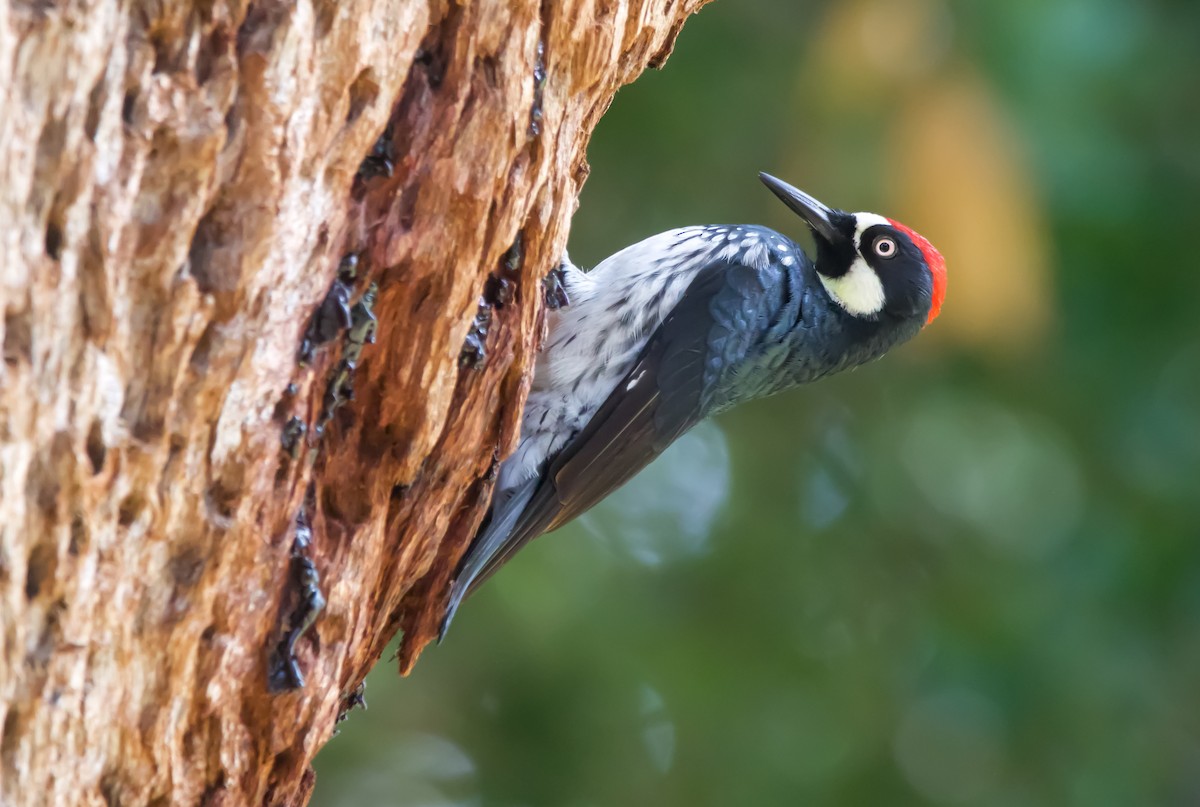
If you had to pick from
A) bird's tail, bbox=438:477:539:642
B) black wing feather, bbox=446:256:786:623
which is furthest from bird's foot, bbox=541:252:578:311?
bird's tail, bbox=438:477:539:642

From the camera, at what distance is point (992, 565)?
22.8ft

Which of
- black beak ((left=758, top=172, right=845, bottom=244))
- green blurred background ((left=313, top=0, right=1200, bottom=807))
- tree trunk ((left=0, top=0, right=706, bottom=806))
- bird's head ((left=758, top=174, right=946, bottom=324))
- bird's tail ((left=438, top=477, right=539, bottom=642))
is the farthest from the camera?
green blurred background ((left=313, top=0, right=1200, bottom=807))

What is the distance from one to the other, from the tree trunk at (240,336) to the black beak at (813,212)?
1680 millimetres

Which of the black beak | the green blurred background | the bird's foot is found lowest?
the green blurred background

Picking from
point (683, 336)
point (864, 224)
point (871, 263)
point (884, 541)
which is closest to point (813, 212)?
point (864, 224)

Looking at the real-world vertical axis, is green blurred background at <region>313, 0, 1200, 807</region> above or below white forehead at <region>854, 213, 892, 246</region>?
below

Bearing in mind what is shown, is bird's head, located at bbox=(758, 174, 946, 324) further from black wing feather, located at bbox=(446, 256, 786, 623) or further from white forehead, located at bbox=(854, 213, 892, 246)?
black wing feather, located at bbox=(446, 256, 786, 623)

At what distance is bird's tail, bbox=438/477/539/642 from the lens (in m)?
3.19

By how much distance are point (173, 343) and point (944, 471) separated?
6.01 m

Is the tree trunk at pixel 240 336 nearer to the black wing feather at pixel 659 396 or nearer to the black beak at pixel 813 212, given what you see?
the black wing feather at pixel 659 396

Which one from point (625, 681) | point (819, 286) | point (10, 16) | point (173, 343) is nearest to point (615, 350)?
point (819, 286)

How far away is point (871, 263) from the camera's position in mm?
4336

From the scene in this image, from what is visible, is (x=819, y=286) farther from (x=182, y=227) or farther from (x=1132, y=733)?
(x=1132, y=733)

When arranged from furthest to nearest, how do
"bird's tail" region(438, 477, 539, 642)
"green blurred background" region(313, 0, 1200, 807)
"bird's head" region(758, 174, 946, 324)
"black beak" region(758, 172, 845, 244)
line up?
"green blurred background" region(313, 0, 1200, 807), "black beak" region(758, 172, 845, 244), "bird's head" region(758, 174, 946, 324), "bird's tail" region(438, 477, 539, 642)
